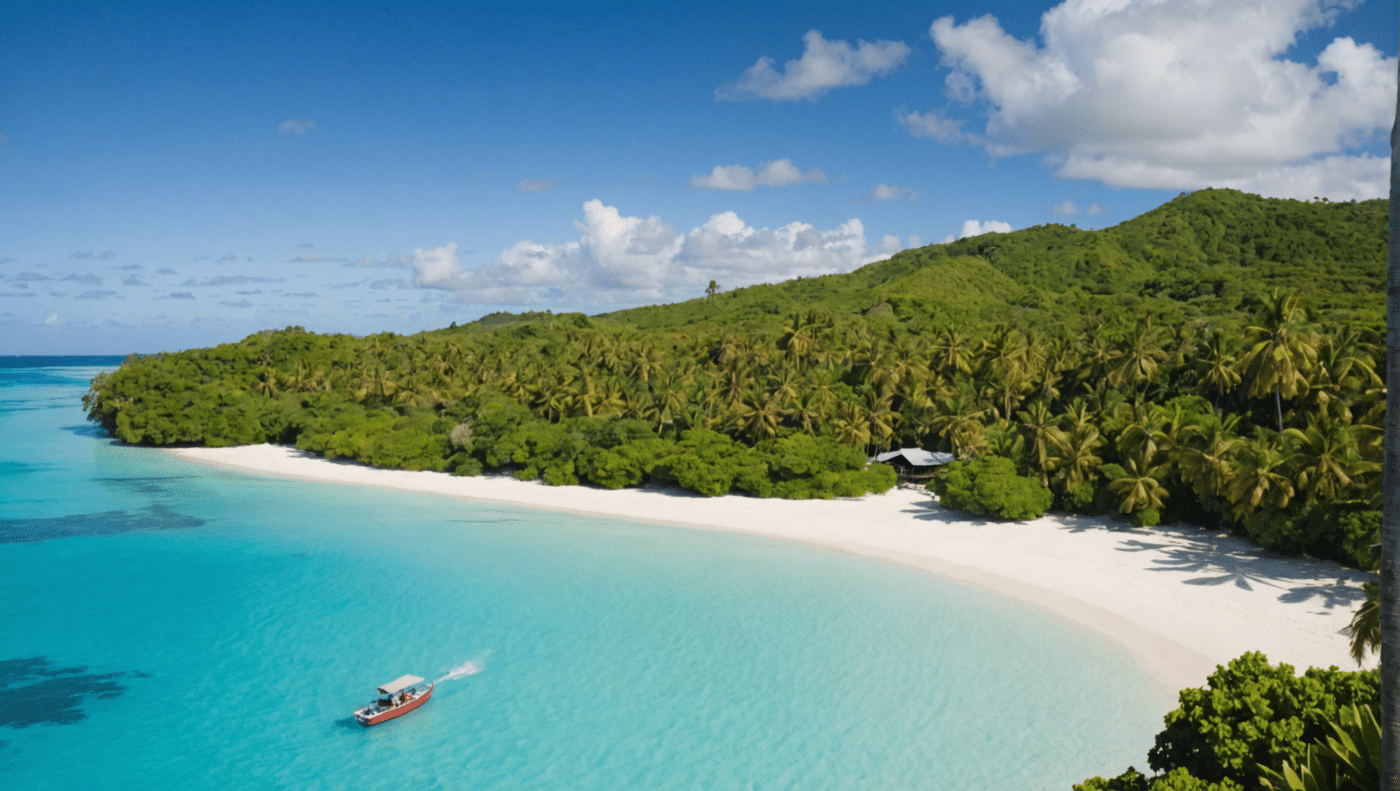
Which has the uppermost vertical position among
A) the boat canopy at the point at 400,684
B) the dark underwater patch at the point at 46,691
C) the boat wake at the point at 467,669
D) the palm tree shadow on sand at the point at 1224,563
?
the palm tree shadow on sand at the point at 1224,563

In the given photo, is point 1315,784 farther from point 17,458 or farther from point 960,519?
point 17,458

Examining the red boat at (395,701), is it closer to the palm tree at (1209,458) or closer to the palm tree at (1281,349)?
the palm tree at (1209,458)

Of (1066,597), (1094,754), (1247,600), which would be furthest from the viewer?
(1066,597)

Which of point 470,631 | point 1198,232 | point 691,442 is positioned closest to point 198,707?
point 470,631

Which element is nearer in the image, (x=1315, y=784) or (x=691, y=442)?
(x=1315, y=784)

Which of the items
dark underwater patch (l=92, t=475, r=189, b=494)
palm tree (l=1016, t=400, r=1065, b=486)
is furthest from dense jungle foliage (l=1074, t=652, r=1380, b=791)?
dark underwater patch (l=92, t=475, r=189, b=494)

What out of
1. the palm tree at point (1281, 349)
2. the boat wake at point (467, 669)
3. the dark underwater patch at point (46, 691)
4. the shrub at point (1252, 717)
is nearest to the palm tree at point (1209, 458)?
the palm tree at point (1281, 349)

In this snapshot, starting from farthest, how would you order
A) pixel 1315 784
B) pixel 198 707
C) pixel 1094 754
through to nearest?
1. pixel 198 707
2. pixel 1094 754
3. pixel 1315 784

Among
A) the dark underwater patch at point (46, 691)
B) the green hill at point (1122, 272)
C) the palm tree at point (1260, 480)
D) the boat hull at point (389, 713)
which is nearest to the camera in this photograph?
the boat hull at point (389, 713)

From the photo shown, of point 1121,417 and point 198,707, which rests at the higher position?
point 1121,417
